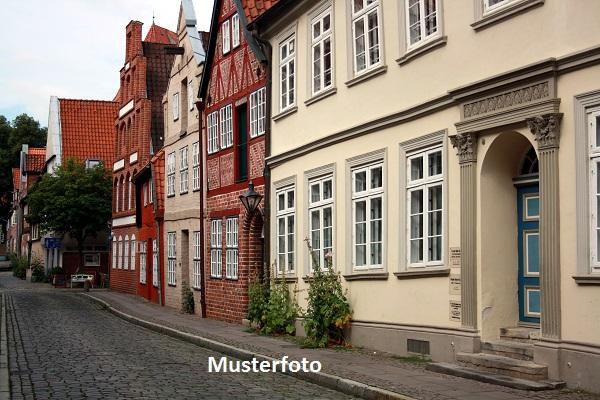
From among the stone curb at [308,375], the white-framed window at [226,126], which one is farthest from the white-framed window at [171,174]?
the stone curb at [308,375]

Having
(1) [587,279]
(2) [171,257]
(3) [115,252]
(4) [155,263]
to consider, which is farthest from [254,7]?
(3) [115,252]

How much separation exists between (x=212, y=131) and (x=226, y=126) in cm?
144

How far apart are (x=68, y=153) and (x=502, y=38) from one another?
49084mm

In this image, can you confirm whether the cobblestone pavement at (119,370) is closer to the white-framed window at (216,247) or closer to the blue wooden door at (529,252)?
the white-framed window at (216,247)

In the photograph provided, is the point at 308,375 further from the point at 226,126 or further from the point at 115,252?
the point at 115,252

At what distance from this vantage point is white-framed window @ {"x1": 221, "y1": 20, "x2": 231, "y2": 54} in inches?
999

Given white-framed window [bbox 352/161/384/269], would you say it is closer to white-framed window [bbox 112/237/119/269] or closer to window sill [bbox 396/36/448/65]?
window sill [bbox 396/36/448/65]

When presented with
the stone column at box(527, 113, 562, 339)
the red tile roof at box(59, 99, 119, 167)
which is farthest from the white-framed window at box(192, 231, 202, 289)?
the red tile roof at box(59, 99, 119, 167)

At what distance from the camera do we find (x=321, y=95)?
18.8m

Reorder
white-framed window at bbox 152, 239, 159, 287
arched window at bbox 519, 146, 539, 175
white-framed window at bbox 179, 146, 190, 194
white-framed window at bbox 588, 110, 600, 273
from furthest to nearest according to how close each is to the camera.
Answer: white-framed window at bbox 152, 239, 159, 287
white-framed window at bbox 179, 146, 190, 194
arched window at bbox 519, 146, 539, 175
white-framed window at bbox 588, 110, 600, 273

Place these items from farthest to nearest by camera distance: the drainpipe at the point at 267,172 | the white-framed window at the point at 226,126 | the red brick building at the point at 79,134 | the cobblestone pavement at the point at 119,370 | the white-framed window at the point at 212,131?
the red brick building at the point at 79,134 < the white-framed window at the point at 212,131 < the white-framed window at the point at 226,126 < the drainpipe at the point at 267,172 < the cobblestone pavement at the point at 119,370

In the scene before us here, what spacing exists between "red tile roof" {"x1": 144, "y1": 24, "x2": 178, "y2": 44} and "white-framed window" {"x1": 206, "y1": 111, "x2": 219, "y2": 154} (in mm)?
23687

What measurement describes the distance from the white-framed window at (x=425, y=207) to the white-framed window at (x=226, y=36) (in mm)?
11525

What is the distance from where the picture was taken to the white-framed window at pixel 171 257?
32.2m
